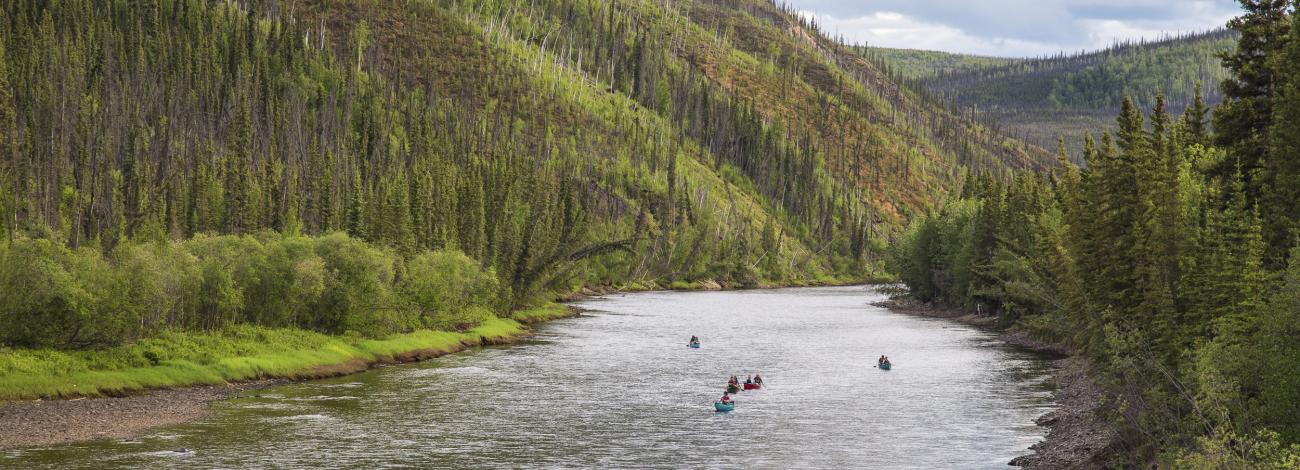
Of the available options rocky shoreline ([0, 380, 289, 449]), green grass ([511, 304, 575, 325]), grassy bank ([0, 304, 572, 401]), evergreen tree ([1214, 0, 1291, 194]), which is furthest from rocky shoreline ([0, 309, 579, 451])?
green grass ([511, 304, 575, 325])

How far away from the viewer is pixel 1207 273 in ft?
149

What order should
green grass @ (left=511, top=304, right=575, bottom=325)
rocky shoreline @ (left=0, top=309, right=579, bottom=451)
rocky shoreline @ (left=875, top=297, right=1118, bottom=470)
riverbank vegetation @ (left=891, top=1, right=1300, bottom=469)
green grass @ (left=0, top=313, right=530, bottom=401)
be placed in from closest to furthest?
riverbank vegetation @ (left=891, top=1, right=1300, bottom=469) → rocky shoreline @ (left=875, top=297, right=1118, bottom=470) → rocky shoreline @ (left=0, top=309, right=579, bottom=451) → green grass @ (left=0, top=313, right=530, bottom=401) → green grass @ (left=511, top=304, right=575, bottom=325)

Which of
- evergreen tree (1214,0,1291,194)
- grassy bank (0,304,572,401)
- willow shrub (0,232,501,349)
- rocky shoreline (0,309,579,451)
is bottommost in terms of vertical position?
rocky shoreline (0,309,579,451)

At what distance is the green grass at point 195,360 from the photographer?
6469 centimetres

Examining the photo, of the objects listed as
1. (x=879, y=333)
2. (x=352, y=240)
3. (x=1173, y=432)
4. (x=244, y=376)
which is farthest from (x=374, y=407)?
(x=879, y=333)

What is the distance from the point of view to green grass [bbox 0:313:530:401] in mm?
64688

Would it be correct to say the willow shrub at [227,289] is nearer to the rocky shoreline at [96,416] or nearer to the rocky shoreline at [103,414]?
the rocky shoreline at [103,414]

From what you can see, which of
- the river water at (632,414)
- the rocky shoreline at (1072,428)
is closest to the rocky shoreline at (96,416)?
the river water at (632,414)

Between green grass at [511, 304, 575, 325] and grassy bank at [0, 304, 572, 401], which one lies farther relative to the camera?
green grass at [511, 304, 575, 325]

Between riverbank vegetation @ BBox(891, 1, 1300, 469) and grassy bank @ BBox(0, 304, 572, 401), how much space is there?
171 ft

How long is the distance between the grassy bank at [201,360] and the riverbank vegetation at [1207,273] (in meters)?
52.2

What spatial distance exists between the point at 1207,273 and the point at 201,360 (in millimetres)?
59935

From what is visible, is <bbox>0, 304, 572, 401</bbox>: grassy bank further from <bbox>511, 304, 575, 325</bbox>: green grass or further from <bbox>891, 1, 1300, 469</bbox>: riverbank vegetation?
<bbox>891, 1, 1300, 469</bbox>: riverbank vegetation

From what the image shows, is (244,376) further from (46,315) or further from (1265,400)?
(1265,400)
